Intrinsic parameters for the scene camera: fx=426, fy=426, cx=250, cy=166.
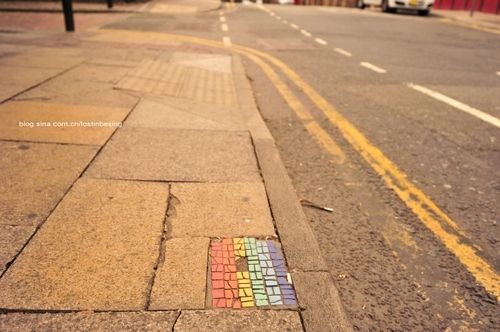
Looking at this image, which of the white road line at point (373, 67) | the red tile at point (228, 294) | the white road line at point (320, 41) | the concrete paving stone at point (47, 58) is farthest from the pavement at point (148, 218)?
the white road line at point (320, 41)

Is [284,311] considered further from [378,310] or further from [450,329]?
[450,329]

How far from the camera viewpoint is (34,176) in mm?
3104

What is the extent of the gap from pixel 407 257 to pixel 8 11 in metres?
14.8

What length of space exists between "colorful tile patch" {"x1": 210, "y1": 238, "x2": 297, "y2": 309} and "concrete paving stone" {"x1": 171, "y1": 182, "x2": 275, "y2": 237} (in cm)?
13

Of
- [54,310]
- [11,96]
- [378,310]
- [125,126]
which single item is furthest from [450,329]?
[11,96]

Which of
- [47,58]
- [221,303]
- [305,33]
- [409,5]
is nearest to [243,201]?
[221,303]

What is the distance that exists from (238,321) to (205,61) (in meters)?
6.48

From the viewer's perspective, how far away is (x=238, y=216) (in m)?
2.75

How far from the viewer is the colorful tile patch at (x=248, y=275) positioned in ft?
6.69

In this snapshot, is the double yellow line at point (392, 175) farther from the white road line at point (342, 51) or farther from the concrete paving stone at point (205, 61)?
the white road line at point (342, 51)

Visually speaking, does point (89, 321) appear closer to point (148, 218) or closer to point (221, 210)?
point (148, 218)

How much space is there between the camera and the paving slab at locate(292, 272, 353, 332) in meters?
1.93

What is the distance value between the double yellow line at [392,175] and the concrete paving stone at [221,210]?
1.10 metres

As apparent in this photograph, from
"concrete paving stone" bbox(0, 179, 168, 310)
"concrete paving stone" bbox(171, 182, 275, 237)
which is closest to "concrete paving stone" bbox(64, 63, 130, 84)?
"concrete paving stone" bbox(0, 179, 168, 310)
